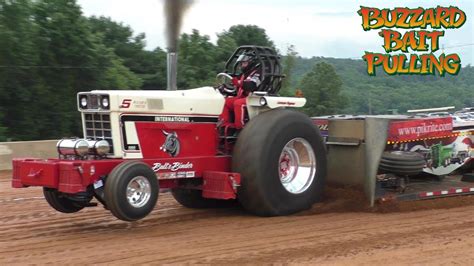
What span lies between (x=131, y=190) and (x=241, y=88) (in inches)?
90.2

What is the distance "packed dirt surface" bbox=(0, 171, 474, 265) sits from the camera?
5910mm

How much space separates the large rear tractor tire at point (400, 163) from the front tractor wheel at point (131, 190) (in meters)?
3.38

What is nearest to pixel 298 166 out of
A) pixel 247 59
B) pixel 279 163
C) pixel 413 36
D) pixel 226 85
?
pixel 279 163

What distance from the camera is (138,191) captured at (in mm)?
6766

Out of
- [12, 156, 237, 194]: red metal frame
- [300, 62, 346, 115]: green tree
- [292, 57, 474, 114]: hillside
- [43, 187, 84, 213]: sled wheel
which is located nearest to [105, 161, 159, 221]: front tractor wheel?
[12, 156, 237, 194]: red metal frame

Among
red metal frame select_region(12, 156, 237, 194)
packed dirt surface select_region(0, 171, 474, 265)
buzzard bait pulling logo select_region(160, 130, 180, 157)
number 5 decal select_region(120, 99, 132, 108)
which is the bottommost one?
packed dirt surface select_region(0, 171, 474, 265)

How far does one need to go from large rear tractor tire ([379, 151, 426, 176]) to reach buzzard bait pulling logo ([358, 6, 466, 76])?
8.75 meters

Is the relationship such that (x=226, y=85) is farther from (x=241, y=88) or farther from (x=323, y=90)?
(x=323, y=90)

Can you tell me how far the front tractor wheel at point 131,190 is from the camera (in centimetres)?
649

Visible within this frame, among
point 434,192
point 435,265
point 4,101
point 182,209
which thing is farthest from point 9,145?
point 435,265

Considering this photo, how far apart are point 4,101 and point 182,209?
37.7 ft

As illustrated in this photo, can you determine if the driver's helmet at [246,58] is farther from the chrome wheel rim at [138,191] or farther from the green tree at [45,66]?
the green tree at [45,66]

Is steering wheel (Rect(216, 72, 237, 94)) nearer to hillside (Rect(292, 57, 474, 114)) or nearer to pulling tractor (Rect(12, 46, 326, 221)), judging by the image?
pulling tractor (Rect(12, 46, 326, 221))

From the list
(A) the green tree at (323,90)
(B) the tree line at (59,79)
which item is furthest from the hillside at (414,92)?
(A) the green tree at (323,90)
